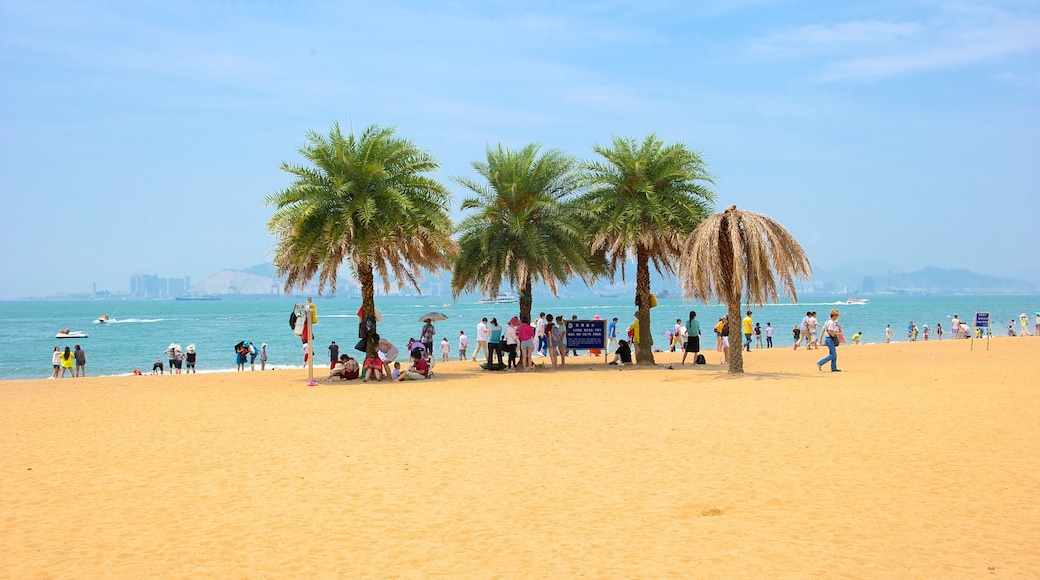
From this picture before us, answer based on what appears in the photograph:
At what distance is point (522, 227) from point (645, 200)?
3748 mm

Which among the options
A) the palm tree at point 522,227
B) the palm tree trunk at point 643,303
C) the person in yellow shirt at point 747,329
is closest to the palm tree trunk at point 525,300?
the palm tree at point 522,227

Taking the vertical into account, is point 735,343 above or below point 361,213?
below

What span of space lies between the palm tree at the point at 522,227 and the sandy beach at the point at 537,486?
797 cm

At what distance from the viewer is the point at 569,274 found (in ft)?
81.8

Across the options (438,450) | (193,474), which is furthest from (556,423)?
(193,474)

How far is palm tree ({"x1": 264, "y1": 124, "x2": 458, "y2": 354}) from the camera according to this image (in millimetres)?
21281

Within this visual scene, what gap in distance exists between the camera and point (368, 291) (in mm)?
22797

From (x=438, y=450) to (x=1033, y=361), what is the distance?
65.9 ft

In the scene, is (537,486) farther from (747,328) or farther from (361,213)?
(747,328)

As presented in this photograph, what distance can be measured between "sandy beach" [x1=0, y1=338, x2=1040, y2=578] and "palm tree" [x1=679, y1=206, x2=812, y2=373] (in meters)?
3.79

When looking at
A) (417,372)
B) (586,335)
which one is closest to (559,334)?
(586,335)

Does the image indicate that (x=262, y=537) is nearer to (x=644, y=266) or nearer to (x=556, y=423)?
(x=556, y=423)

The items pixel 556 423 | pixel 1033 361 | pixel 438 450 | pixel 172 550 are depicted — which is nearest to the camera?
pixel 172 550

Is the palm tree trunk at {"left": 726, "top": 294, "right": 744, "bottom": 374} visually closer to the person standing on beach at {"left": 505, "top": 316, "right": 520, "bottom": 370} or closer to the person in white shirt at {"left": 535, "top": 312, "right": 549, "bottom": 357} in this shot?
→ the person standing on beach at {"left": 505, "top": 316, "right": 520, "bottom": 370}
